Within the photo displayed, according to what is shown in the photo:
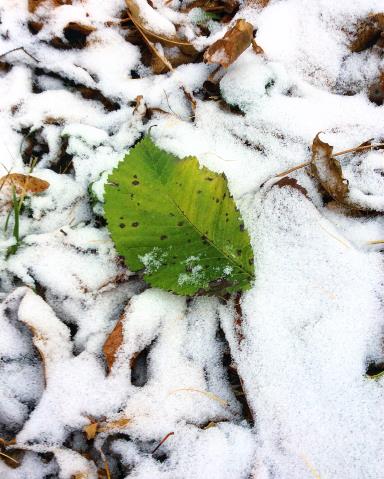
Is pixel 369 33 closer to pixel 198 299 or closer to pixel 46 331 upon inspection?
pixel 198 299

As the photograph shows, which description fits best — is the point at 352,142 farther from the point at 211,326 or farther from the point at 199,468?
the point at 199,468

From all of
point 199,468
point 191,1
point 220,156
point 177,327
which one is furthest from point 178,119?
point 199,468

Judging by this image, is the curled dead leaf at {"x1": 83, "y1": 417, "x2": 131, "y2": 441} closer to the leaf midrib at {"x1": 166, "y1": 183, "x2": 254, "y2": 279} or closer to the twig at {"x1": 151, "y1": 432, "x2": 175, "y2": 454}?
the twig at {"x1": 151, "y1": 432, "x2": 175, "y2": 454}

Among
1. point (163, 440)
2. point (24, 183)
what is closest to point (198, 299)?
point (163, 440)

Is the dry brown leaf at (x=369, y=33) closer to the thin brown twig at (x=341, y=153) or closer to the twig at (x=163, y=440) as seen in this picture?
the thin brown twig at (x=341, y=153)

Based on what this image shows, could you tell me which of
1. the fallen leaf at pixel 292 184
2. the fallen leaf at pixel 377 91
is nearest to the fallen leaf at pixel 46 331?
the fallen leaf at pixel 292 184
